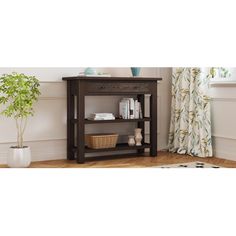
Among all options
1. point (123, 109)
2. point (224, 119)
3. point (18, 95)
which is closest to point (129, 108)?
point (123, 109)

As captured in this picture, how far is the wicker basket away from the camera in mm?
4234

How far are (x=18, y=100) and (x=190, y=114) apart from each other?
1772 mm

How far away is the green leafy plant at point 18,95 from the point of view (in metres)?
3.73

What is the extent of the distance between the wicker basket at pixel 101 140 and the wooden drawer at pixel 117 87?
43cm

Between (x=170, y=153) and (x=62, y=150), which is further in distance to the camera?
(x=170, y=153)

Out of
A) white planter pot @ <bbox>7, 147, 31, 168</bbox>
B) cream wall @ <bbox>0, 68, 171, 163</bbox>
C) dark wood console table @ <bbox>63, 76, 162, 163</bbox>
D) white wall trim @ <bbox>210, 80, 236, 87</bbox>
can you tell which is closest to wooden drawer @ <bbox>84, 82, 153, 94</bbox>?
dark wood console table @ <bbox>63, 76, 162, 163</bbox>

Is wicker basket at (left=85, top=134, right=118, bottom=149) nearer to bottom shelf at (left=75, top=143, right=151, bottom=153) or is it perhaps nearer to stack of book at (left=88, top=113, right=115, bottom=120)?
bottom shelf at (left=75, top=143, right=151, bottom=153)

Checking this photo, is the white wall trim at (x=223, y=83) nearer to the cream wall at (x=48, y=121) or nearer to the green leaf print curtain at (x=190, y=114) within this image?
the green leaf print curtain at (x=190, y=114)

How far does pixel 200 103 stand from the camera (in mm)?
4434

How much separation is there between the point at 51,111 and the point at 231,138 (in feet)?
5.71

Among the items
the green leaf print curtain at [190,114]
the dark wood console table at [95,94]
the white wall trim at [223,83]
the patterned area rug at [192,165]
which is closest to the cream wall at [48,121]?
the dark wood console table at [95,94]
